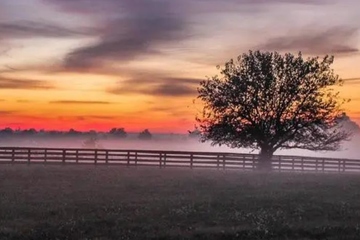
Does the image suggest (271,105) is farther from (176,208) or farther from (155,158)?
(176,208)

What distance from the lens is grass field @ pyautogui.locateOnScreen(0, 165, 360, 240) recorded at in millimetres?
18906

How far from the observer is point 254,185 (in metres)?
33.9

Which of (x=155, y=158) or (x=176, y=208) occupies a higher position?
Result: (x=155, y=158)

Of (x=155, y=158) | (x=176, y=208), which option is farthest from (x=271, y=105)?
(x=176, y=208)

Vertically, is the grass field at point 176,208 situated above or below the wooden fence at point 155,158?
below

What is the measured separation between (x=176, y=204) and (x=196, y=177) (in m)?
14.3

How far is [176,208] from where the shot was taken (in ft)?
77.6

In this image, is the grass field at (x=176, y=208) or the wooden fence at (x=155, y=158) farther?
the wooden fence at (x=155, y=158)

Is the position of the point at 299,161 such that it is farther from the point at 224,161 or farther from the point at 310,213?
the point at 310,213

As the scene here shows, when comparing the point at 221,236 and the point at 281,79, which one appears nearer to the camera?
the point at 221,236

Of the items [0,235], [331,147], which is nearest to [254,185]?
[0,235]

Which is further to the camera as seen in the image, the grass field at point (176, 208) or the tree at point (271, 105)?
the tree at point (271, 105)

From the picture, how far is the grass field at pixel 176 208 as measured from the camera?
62.0 feet

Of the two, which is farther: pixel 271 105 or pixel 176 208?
pixel 271 105
